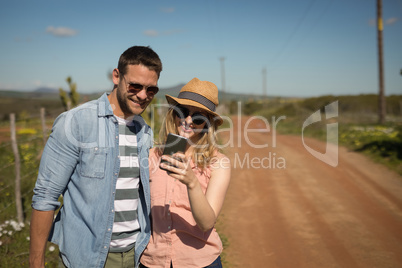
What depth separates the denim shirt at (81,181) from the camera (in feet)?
5.98

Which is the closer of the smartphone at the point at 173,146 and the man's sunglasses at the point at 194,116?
the smartphone at the point at 173,146

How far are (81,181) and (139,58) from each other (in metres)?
0.89

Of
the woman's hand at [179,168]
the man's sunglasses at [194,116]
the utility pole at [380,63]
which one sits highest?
the utility pole at [380,63]

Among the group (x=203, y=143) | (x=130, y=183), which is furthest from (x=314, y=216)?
(x=130, y=183)

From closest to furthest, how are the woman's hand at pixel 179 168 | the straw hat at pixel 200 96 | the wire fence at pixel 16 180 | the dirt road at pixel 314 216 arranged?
the woman's hand at pixel 179 168, the straw hat at pixel 200 96, the dirt road at pixel 314 216, the wire fence at pixel 16 180

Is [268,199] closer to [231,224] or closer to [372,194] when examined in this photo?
[231,224]

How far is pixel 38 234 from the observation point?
182cm

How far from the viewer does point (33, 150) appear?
869 cm

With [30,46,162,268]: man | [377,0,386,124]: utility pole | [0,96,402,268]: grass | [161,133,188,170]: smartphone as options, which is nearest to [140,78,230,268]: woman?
[30,46,162,268]: man

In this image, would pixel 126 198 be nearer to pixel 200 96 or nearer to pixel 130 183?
pixel 130 183

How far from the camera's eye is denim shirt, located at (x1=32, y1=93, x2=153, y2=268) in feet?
5.98

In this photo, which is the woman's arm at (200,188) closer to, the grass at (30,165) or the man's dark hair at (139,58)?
the man's dark hair at (139,58)

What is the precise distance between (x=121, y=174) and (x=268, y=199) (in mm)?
5768

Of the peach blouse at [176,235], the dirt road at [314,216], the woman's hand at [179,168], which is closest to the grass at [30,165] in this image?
the dirt road at [314,216]
